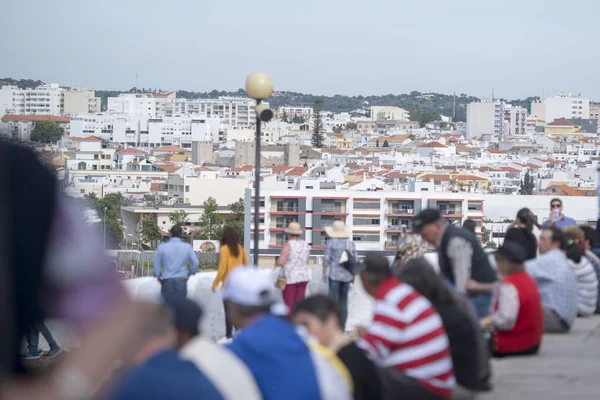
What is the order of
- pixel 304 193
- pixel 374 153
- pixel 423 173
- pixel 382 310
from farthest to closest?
pixel 374 153 → pixel 423 173 → pixel 304 193 → pixel 382 310

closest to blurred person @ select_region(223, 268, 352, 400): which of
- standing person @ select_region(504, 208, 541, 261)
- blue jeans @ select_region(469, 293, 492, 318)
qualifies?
blue jeans @ select_region(469, 293, 492, 318)

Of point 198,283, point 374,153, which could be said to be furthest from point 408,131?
point 198,283

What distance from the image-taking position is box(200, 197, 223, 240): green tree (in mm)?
65000

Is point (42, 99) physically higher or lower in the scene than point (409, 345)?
higher

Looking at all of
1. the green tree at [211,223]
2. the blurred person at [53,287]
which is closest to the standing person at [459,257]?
the blurred person at [53,287]

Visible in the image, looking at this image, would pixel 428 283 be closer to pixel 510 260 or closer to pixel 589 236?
pixel 510 260

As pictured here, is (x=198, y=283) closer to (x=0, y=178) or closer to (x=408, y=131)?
(x=0, y=178)

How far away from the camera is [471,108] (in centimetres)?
18675

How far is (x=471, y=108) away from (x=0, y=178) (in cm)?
18912

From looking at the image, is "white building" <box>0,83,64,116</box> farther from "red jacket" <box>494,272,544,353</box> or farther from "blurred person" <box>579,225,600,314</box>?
"red jacket" <box>494,272,544,353</box>

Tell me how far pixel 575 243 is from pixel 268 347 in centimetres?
455

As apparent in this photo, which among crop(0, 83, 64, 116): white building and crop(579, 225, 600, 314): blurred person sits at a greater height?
crop(0, 83, 64, 116): white building

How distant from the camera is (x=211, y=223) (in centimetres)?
6656

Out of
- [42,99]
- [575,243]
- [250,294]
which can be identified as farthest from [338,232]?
[42,99]
